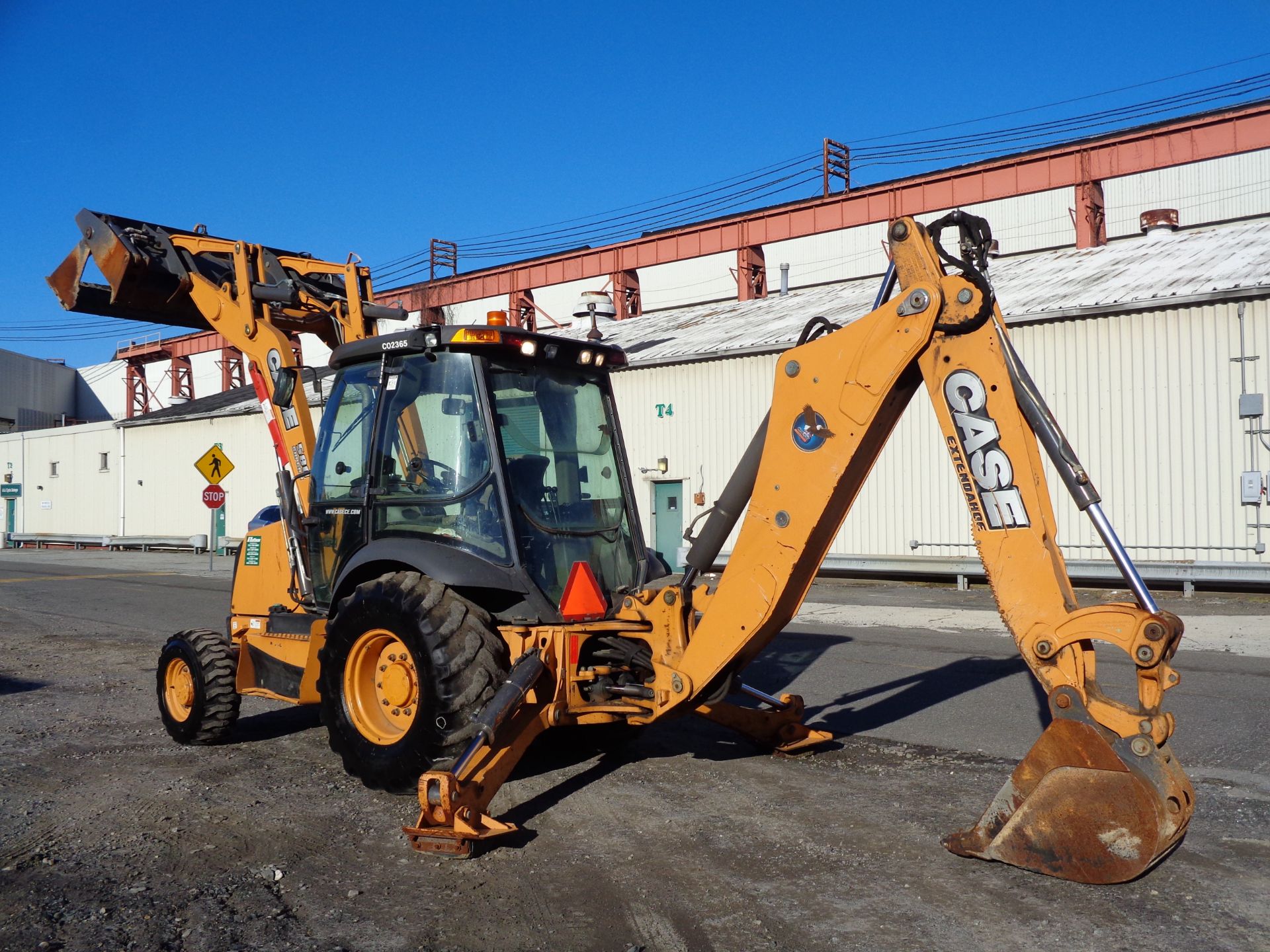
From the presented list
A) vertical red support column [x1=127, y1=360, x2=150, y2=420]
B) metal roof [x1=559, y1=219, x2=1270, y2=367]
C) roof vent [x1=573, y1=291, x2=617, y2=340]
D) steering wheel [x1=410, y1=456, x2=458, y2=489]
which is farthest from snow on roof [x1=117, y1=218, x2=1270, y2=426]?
vertical red support column [x1=127, y1=360, x2=150, y2=420]

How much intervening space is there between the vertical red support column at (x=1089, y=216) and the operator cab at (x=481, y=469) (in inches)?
902

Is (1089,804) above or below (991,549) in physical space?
below

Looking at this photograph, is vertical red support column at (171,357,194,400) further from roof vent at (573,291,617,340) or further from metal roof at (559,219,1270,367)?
metal roof at (559,219,1270,367)

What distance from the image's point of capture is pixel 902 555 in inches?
783

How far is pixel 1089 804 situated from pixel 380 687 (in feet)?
11.3

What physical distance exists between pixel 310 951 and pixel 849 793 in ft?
9.82

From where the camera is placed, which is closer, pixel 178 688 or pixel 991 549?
pixel 991 549

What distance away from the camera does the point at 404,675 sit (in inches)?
223

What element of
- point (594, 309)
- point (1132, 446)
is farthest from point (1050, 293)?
point (594, 309)

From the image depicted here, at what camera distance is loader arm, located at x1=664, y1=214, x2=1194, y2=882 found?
4031 mm

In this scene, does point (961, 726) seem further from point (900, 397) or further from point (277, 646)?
point (277, 646)

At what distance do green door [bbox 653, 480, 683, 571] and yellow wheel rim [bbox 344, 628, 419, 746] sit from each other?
679 inches

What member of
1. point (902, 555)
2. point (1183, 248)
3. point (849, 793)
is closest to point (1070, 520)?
point (902, 555)

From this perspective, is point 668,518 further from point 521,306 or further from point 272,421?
point 521,306
